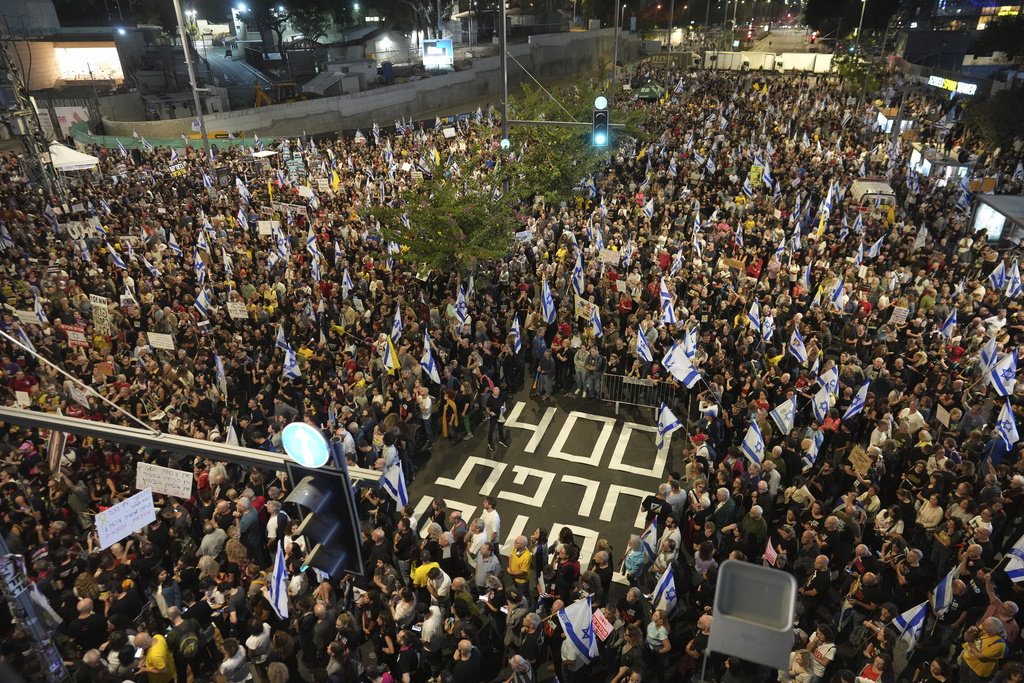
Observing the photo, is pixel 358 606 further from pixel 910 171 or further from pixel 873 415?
pixel 910 171

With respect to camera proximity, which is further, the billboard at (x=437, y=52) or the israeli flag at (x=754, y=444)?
the billboard at (x=437, y=52)

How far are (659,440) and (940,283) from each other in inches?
402

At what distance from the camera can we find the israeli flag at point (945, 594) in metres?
8.07

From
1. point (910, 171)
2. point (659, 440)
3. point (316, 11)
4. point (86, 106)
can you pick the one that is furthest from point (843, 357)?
point (316, 11)

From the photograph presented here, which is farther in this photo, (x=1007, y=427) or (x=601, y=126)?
(x=601, y=126)

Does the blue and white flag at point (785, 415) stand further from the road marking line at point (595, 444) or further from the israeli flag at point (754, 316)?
the road marking line at point (595, 444)

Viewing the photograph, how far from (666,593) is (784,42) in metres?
117

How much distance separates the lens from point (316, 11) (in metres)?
60.7

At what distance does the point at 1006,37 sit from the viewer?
4181 cm

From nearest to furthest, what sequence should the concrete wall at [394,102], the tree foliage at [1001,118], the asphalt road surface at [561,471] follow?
the asphalt road surface at [561,471], the tree foliage at [1001,118], the concrete wall at [394,102]

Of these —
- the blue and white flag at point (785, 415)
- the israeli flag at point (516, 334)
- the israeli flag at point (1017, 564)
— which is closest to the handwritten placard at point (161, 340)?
the israeli flag at point (516, 334)

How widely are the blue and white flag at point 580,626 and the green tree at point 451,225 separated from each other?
11.6 metres

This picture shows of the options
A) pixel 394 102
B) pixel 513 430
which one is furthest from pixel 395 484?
pixel 394 102

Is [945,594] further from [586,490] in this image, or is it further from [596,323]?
[596,323]
